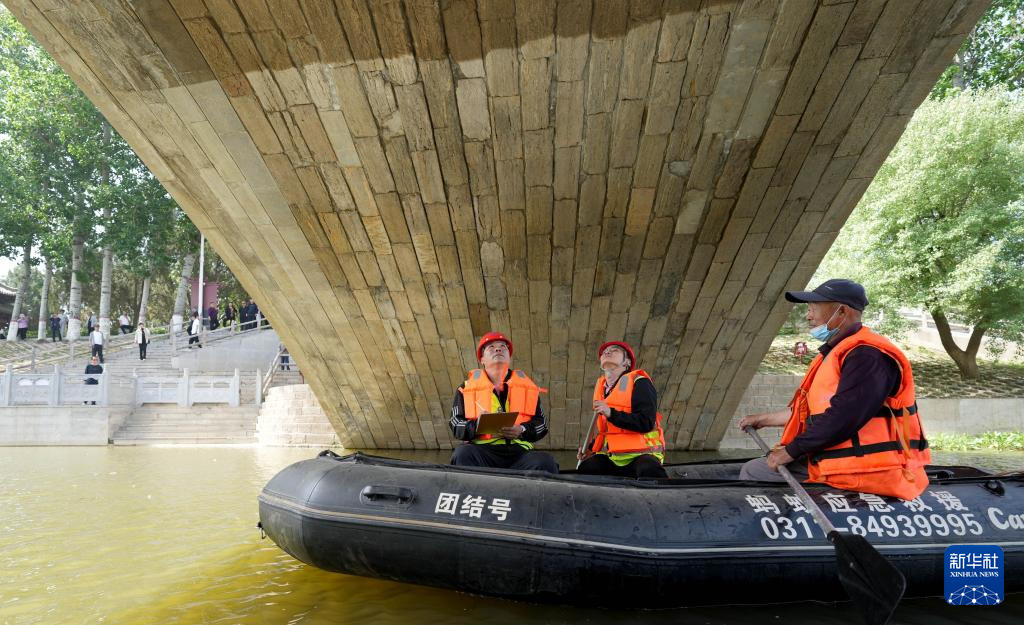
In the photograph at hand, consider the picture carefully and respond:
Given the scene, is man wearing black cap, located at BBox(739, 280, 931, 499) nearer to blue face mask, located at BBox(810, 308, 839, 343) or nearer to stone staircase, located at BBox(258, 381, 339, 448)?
blue face mask, located at BBox(810, 308, 839, 343)

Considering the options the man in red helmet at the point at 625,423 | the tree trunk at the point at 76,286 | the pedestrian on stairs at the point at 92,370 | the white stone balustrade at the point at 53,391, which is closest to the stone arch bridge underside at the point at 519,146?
the man in red helmet at the point at 625,423

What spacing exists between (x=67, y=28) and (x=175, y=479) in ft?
14.2

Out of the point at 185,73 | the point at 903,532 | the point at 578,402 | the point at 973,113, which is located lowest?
the point at 903,532

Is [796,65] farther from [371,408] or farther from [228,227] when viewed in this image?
[371,408]

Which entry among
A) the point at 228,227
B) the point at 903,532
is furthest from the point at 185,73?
the point at 903,532

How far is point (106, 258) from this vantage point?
2036 centimetres

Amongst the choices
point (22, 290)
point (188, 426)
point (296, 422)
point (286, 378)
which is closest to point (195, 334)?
point (286, 378)

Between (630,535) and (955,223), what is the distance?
1292 centimetres

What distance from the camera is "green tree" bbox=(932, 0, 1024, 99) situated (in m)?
14.9

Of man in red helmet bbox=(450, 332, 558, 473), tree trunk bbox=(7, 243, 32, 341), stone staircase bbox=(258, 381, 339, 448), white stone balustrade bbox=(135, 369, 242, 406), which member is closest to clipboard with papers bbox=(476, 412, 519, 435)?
man in red helmet bbox=(450, 332, 558, 473)

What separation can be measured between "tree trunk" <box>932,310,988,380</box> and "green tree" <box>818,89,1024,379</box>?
2 centimetres

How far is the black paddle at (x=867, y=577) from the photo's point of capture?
252cm

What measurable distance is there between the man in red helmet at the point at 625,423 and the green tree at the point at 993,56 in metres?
13.6

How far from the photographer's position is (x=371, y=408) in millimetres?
8594
